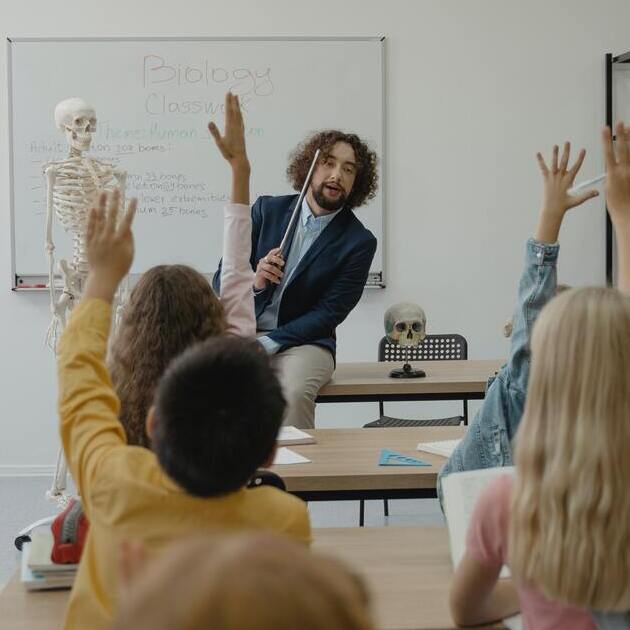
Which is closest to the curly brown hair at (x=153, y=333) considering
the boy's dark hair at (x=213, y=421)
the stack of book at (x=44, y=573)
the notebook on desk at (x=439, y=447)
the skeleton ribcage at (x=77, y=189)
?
the stack of book at (x=44, y=573)

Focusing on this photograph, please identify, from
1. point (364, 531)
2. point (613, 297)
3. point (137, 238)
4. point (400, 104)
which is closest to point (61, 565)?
point (364, 531)

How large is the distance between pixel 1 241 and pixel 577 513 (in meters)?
4.58

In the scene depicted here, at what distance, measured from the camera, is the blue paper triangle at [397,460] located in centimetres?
252

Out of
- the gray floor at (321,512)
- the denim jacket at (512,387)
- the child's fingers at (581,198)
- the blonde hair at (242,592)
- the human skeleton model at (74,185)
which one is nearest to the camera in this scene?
the blonde hair at (242,592)

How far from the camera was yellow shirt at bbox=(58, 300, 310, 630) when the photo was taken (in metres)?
1.21

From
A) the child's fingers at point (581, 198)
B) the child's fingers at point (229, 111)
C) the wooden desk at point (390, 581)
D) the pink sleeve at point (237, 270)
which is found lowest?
the wooden desk at point (390, 581)

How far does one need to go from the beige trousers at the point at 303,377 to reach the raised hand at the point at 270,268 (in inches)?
11.5

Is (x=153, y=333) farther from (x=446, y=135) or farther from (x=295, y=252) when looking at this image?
(x=446, y=135)

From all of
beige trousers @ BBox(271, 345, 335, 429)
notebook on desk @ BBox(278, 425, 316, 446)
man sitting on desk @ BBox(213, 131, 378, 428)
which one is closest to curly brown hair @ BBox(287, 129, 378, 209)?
man sitting on desk @ BBox(213, 131, 378, 428)

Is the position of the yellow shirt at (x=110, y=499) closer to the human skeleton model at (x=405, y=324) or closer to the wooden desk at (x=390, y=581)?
the wooden desk at (x=390, y=581)

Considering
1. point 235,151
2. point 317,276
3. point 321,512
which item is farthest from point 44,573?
point 321,512

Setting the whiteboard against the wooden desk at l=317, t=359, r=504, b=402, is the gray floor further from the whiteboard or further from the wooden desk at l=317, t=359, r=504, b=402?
the whiteboard

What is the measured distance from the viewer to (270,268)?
3.89m

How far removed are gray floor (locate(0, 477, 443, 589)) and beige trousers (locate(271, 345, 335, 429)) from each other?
94 cm
